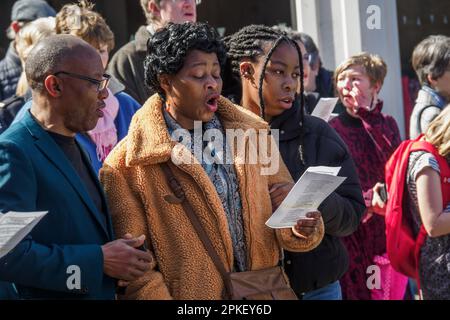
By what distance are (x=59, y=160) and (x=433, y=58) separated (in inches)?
131

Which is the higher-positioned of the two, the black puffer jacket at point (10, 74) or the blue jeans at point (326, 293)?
the black puffer jacket at point (10, 74)

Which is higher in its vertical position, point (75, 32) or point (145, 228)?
point (75, 32)

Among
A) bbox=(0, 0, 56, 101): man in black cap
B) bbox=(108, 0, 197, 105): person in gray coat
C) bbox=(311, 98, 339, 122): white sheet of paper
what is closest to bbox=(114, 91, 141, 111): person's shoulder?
bbox=(108, 0, 197, 105): person in gray coat

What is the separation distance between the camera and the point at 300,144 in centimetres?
411

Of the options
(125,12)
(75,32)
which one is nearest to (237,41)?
(75,32)

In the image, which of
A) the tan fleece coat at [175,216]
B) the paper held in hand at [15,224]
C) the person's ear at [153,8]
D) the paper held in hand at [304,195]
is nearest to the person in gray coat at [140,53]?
the person's ear at [153,8]

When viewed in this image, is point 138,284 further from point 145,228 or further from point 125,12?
point 125,12

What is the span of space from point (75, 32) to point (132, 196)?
5.11ft

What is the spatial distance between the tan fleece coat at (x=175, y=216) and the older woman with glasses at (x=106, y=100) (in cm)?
85

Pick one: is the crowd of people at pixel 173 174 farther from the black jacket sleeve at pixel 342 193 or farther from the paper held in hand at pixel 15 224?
the paper held in hand at pixel 15 224

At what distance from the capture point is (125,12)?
8.26m

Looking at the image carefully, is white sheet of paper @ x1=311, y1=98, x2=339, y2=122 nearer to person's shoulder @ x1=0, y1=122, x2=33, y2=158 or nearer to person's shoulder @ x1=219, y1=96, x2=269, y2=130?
person's shoulder @ x1=219, y1=96, x2=269, y2=130

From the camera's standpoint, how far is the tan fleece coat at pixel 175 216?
139 inches
